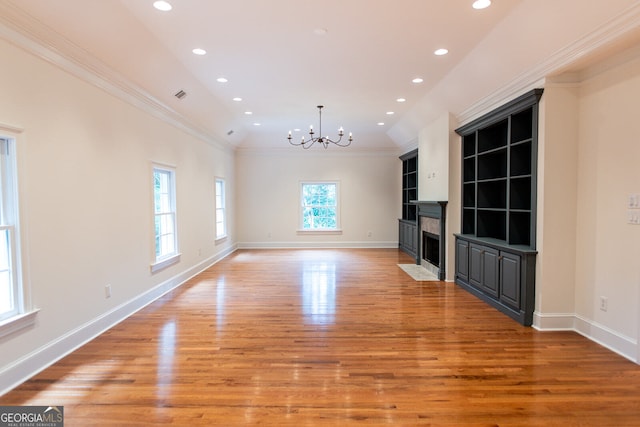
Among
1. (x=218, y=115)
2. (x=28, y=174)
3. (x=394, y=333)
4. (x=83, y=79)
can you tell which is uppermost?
(x=218, y=115)

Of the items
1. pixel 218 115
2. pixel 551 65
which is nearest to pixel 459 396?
pixel 551 65

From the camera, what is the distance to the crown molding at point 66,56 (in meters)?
2.45

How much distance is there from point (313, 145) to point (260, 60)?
551 centimetres

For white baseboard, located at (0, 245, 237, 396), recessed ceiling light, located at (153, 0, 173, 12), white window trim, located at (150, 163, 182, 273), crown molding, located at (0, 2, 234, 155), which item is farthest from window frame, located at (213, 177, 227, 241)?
recessed ceiling light, located at (153, 0, 173, 12)

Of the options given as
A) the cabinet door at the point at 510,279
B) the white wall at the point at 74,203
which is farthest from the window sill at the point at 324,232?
the cabinet door at the point at 510,279

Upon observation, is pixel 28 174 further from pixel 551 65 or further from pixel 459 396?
pixel 551 65

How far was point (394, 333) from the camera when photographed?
3.54 m

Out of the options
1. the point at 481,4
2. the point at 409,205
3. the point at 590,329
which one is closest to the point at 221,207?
the point at 409,205

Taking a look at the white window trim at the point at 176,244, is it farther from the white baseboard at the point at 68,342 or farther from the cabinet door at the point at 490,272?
the cabinet door at the point at 490,272

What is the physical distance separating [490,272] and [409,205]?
15.4 ft

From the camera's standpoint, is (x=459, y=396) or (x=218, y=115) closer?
(x=459, y=396)

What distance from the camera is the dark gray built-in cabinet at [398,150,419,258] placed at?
8273 millimetres

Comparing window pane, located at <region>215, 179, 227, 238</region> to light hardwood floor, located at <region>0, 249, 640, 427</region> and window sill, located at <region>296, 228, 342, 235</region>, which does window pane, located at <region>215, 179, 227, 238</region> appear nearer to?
window sill, located at <region>296, 228, 342, 235</region>

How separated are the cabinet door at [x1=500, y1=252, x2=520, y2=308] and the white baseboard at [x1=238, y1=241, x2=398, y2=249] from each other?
5.61 meters
